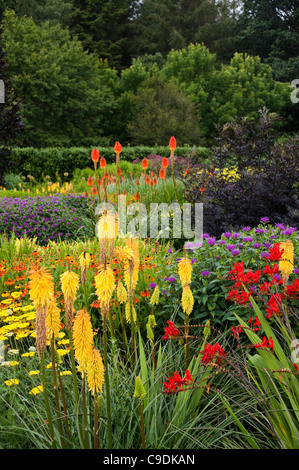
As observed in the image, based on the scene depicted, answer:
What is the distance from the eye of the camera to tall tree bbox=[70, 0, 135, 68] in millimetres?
29672

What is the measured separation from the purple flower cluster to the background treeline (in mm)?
4806

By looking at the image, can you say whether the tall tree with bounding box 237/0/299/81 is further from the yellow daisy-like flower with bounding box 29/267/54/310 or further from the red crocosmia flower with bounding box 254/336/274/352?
the yellow daisy-like flower with bounding box 29/267/54/310

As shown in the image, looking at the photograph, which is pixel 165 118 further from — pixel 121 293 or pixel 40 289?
pixel 40 289

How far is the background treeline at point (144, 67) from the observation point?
70.7 feet

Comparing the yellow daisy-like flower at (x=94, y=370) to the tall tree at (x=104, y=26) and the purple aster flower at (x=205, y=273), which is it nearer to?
the purple aster flower at (x=205, y=273)

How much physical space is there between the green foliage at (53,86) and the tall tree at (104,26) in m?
5.65

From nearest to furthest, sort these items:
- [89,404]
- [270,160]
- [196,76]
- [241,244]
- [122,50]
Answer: [89,404], [241,244], [270,160], [196,76], [122,50]

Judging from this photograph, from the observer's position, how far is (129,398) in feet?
7.55

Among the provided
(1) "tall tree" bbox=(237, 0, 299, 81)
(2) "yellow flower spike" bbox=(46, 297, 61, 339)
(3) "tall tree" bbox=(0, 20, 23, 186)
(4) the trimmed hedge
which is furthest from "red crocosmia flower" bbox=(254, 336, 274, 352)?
(1) "tall tree" bbox=(237, 0, 299, 81)

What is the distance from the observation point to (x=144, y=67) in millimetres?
25953

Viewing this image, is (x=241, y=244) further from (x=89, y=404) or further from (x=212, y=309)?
(x=89, y=404)

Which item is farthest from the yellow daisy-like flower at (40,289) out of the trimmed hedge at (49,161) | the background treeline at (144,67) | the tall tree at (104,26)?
the tall tree at (104,26)
